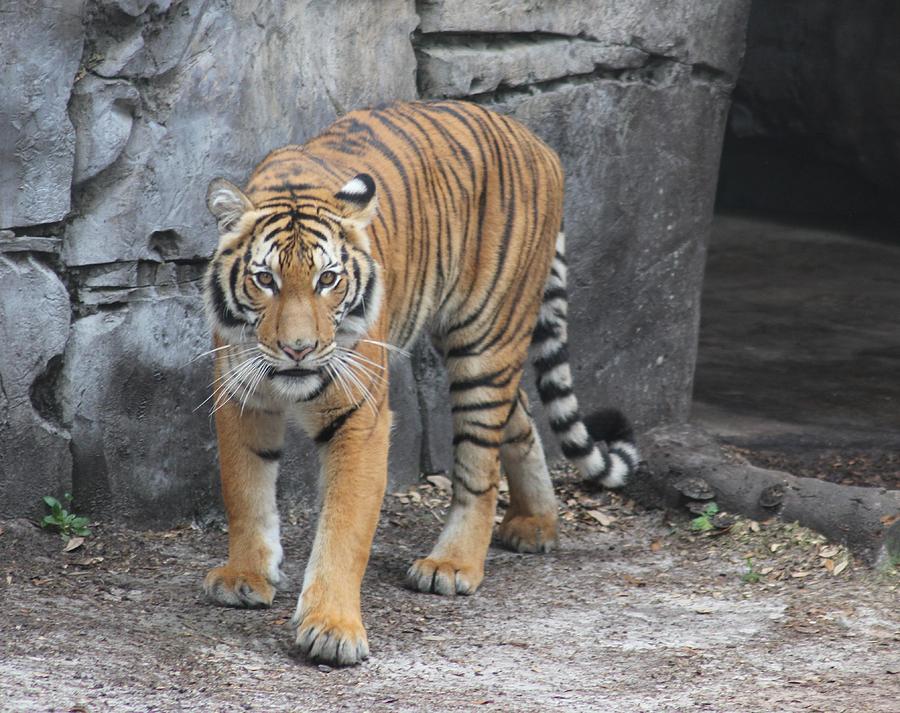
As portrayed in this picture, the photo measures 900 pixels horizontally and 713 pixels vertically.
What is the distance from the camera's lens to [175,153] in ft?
15.1

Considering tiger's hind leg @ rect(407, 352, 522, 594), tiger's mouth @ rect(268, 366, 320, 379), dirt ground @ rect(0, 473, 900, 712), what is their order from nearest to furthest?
dirt ground @ rect(0, 473, 900, 712)
tiger's mouth @ rect(268, 366, 320, 379)
tiger's hind leg @ rect(407, 352, 522, 594)

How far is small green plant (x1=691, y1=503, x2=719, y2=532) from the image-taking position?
5297mm

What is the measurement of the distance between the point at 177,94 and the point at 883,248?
767 centimetres

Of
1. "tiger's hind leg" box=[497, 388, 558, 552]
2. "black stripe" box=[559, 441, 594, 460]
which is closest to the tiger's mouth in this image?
"tiger's hind leg" box=[497, 388, 558, 552]

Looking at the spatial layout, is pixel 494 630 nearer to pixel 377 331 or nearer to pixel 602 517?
pixel 377 331

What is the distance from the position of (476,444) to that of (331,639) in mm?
1208

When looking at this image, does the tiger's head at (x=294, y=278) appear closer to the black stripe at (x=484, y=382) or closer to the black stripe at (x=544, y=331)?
the black stripe at (x=484, y=382)

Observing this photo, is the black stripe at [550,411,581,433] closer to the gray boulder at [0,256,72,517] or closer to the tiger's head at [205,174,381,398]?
the tiger's head at [205,174,381,398]

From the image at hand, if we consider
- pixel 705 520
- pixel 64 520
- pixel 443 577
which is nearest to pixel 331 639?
pixel 443 577

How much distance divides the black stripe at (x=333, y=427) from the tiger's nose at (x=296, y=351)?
35cm

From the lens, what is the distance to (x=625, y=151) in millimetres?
5871

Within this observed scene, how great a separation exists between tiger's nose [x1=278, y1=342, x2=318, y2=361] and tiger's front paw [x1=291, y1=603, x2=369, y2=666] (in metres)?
0.69

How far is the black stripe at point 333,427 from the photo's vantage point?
3961 millimetres

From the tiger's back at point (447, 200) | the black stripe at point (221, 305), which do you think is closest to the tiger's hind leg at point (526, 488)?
the tiger's back at point (447, 200)
